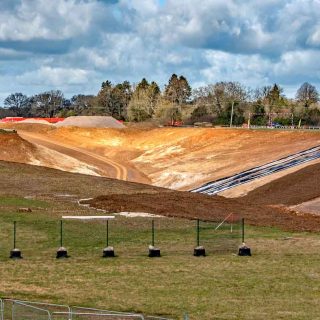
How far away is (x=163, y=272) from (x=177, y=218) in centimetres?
1780

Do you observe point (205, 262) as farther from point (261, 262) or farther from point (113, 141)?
point (113, 141)

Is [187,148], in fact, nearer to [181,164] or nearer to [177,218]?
[181,164]

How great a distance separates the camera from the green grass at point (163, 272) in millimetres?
31163

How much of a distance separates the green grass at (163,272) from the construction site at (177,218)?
6 centimetres

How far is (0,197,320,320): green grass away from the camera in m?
31.2

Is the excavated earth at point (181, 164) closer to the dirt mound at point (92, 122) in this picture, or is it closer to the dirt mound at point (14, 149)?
the dirt mound at point (14, 149)

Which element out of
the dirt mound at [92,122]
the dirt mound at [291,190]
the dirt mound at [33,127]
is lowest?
the dirt mound at [291,190]

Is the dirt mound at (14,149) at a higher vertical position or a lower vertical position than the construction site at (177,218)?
higher

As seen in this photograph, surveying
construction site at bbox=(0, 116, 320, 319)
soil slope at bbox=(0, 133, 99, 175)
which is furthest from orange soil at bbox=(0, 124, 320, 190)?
soil slope at bbox=(0, 133, 99, 175)

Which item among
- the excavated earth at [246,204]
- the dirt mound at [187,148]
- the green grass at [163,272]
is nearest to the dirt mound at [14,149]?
the dirt mound at [187,148]

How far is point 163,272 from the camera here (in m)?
38.4

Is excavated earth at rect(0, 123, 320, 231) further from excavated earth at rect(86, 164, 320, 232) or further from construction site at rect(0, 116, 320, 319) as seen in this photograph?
construction site at rect(0, 116, 320, 319)

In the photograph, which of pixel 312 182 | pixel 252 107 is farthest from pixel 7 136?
pixel 252 107

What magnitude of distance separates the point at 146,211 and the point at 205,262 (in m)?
18.0
